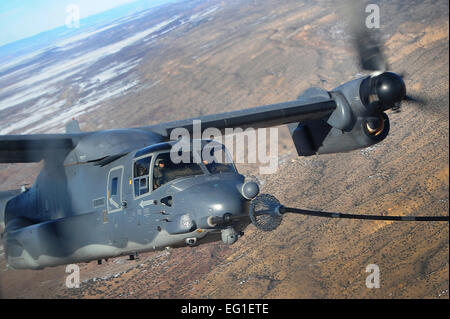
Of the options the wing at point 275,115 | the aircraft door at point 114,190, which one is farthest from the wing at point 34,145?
the wing at point 275,115

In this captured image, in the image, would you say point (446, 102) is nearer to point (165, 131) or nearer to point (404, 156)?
point (165, 131)

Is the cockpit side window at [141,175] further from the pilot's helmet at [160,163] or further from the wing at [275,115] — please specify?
the wing at [275,115]

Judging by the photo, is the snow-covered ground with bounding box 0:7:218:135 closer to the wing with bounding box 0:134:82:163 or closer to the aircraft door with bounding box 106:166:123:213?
the wing with bounding box 0:134:82:163

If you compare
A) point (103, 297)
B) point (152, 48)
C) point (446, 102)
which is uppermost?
point (152, 48)

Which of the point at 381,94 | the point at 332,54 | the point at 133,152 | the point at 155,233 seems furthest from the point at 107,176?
the point at 332,54
